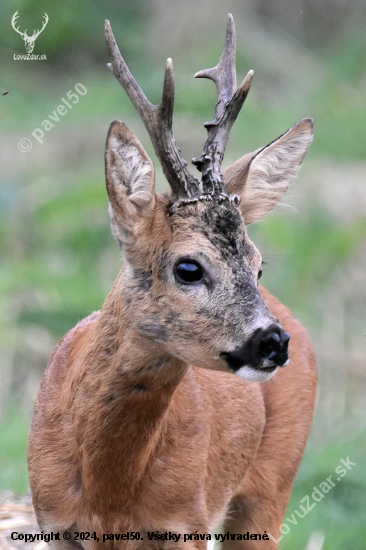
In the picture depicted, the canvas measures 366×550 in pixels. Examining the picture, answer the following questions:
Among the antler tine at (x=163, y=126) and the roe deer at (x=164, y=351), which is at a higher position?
the antler tine at (x=163, y=126)

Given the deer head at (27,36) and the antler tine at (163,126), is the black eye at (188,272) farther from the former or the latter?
the deer head at (27,36)

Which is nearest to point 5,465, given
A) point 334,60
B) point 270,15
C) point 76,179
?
point 76,179

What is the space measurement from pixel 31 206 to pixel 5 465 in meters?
4.78

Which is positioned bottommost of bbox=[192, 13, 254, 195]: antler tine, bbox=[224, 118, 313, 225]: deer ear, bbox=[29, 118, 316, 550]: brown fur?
bbox=[29, 118, 316, 550]: brown fur

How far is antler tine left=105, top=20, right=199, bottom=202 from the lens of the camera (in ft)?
17.5

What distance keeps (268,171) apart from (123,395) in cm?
156

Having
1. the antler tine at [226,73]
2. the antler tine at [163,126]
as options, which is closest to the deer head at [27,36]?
the antler tine at [226,73]

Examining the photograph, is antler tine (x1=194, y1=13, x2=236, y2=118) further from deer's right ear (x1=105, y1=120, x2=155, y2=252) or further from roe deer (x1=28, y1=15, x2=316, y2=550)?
Answer: deer's right ear (x1=105, y1=120, x2=155, y2=252)

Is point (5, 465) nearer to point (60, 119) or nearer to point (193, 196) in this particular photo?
point (193, 196)

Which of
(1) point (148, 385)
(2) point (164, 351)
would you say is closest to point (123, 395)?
(1) point (148, 385)

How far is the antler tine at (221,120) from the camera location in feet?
18.0

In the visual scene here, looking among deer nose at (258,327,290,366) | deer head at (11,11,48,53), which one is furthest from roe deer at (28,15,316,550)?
deer head at (11,11,48,53)

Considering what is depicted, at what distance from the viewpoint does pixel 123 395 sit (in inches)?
217

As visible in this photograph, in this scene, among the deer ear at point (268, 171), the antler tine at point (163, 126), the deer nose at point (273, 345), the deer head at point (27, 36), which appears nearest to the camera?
the deer nose at point (273, 345)
